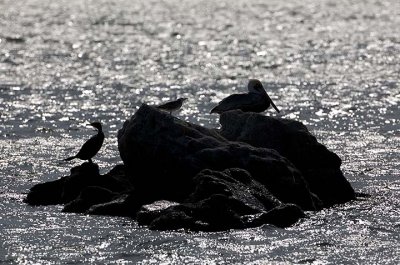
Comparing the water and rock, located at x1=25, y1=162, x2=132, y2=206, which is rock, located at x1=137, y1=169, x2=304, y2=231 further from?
rock, located at x1=25, y1=162, x2=132, y2=206

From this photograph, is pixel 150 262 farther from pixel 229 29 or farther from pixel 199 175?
pixel 229 29

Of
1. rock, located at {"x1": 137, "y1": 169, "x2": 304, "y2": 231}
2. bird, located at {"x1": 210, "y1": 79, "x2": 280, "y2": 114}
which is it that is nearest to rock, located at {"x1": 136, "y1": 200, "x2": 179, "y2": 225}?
rock, located at {"x1": 137, "y1": 169, "x2": 304, "y2": 231}

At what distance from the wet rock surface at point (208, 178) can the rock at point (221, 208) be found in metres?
0.01

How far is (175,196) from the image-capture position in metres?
16.3

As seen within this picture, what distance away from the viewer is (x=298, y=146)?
17.4 meters

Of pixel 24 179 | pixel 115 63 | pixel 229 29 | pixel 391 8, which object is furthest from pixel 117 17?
pixel 24 179

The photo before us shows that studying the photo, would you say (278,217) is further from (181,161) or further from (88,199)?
(88,199)

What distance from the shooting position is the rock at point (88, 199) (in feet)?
53.3

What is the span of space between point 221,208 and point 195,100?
14280 mm

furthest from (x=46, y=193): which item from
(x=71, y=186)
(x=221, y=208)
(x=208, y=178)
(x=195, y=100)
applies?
(x=195, y=100)

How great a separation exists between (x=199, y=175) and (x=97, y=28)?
43792 millimetres

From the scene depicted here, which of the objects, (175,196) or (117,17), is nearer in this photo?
(175,196)

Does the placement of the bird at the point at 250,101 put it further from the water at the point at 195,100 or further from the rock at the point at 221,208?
the rock at the point at 221,208

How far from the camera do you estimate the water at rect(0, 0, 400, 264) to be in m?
14.0
